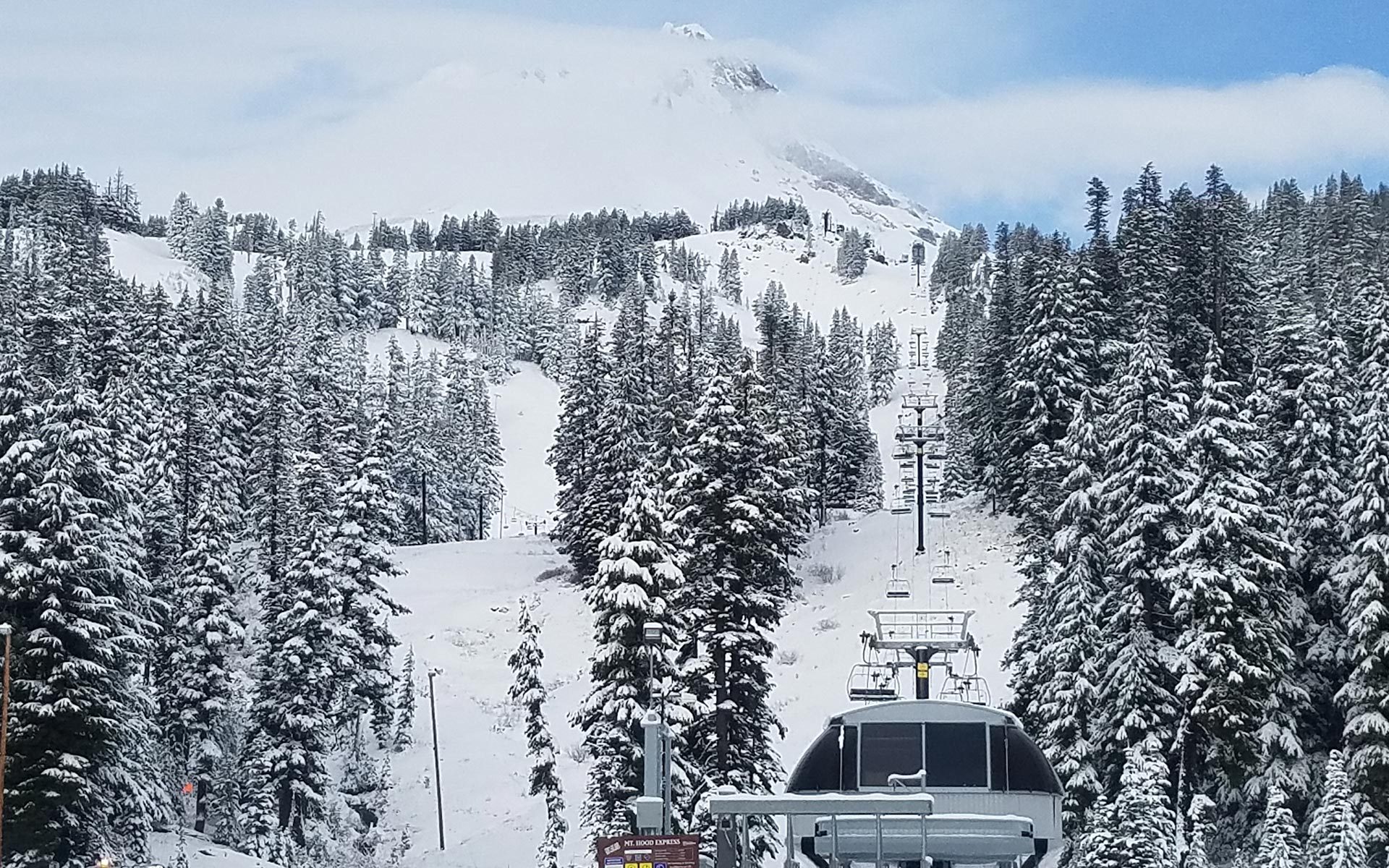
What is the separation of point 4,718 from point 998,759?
67.7ft

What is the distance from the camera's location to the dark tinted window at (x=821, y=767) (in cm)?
2831

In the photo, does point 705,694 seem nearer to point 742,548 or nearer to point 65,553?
point 742,548

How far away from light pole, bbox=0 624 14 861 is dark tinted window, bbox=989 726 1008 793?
65.5 feet

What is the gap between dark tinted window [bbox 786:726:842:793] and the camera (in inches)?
1115

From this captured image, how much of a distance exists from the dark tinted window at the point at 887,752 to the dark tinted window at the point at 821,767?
47 cm

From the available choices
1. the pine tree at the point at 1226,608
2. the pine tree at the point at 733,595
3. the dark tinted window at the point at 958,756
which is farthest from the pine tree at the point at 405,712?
the dark tinted window at the point at 958,756

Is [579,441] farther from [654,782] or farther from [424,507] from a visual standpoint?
[654,782]

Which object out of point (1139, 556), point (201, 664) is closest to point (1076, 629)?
point (1139, 556)

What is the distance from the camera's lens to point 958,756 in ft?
91.0

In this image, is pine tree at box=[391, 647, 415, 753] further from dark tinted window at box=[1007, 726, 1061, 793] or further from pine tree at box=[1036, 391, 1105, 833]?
dark tinted window at box=[1007, 726, 1061, 793]

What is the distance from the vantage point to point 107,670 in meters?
37.1

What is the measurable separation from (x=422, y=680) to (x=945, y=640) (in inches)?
1477

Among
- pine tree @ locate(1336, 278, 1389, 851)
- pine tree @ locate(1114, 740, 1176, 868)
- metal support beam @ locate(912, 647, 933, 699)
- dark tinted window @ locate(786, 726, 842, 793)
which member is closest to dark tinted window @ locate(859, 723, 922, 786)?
dark tinted window @ locate(786, 726, 842, 793)

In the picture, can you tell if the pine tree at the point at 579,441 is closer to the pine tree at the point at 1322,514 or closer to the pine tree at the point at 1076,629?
the pine tree at the point at 1076,629
